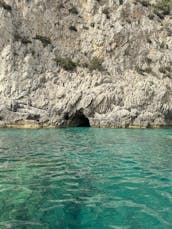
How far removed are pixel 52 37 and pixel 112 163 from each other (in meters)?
31.5

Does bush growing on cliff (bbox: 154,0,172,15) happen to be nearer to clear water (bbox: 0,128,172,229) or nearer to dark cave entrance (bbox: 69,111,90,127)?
dark cave entrance (bbox: 69,111,90,127)

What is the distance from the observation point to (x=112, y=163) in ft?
44.7

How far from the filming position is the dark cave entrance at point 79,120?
37.8 meters

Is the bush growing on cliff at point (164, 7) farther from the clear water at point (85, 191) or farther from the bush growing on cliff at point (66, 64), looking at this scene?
the clear water at point (85, 191)

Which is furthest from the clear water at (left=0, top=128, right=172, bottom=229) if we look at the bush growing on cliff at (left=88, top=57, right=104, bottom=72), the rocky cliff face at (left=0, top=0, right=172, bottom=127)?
the bush growing on cliff at (left=88, top=57, right=104, bottom=72)

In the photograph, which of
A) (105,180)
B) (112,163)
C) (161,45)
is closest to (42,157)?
(112,163)

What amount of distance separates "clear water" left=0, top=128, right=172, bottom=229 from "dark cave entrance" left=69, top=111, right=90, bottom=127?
21.9m

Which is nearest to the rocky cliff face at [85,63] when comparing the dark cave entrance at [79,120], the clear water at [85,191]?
the dark cave entrance at [79,120]

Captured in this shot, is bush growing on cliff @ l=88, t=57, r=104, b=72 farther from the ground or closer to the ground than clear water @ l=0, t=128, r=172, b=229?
farther from the ground

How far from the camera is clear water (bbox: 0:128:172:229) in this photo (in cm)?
705

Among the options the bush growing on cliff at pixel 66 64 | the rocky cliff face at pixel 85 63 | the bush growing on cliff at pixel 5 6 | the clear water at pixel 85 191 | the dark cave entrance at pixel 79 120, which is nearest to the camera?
the clear water at pixel 85 191

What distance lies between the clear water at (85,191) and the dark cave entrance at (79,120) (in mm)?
21890

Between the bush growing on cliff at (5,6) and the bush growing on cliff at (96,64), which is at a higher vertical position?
the bush growing on cliff at (5,6)

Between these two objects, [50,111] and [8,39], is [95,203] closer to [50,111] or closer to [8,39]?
[50,111]
